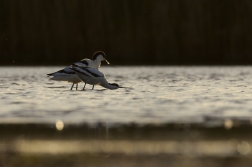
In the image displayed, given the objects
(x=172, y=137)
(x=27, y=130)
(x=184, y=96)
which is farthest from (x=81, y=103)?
(x=172, y=137)
